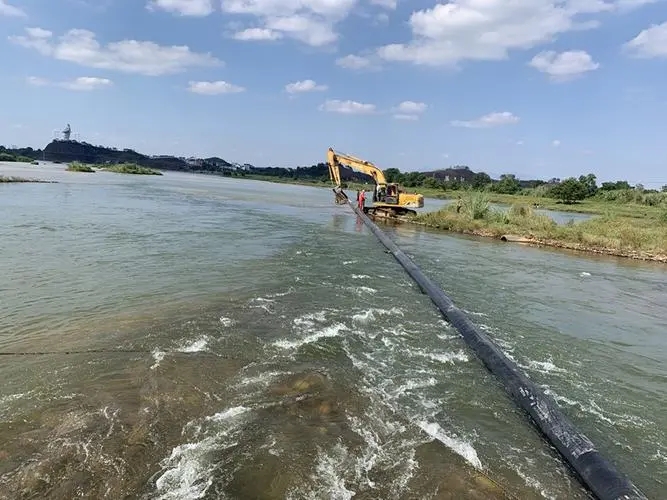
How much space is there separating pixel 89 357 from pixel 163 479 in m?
3.81

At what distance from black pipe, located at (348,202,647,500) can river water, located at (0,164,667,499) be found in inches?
8.0

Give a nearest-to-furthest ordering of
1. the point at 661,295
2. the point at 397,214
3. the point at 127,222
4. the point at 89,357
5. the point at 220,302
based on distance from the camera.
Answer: the point at 89,357 < the point at 220,302 < the point at 661,295 < the point at 127,222 < the point at 397,214

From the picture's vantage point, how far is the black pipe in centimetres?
529

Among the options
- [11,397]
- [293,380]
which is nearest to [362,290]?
[293,380]

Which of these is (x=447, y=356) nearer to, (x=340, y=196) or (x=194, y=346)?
(x=194, y=346)

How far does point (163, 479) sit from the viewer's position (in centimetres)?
501

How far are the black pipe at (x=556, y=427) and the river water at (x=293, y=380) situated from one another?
20cm

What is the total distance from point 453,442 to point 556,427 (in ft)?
5.15

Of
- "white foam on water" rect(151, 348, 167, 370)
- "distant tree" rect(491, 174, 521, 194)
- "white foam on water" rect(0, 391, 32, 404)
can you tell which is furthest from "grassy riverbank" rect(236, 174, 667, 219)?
"white foam on water" rect(0, 391, 32, 404)

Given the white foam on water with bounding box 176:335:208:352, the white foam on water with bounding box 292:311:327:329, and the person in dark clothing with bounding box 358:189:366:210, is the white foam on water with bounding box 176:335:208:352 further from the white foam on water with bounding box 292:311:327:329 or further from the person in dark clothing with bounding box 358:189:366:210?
the person in dark clothing with bounding box 358:189:366:210

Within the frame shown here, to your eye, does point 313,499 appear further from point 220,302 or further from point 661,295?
point 661,295

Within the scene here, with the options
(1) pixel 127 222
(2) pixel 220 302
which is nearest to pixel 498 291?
(2) pixel 220 302

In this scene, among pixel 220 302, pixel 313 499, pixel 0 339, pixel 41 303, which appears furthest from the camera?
pixel 220 302

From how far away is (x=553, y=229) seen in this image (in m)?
31.4
